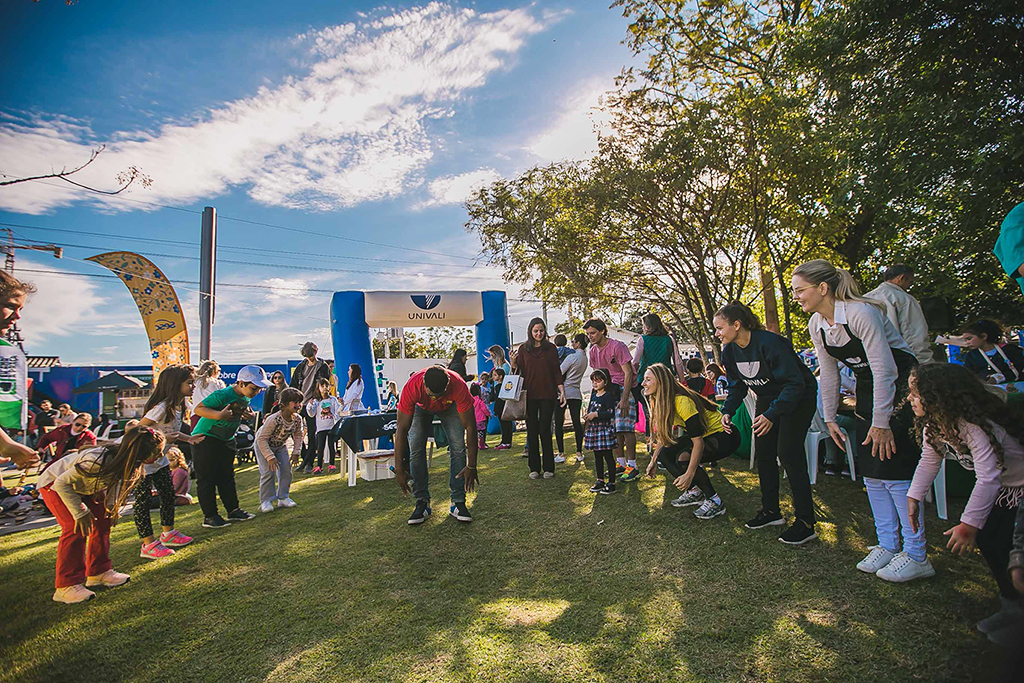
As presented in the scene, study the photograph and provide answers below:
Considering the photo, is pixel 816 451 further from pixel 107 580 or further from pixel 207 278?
pixel 207 278

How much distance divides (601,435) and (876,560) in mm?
2560

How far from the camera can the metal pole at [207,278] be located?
1488 cm

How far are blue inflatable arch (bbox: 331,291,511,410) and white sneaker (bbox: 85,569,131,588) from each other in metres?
7.29

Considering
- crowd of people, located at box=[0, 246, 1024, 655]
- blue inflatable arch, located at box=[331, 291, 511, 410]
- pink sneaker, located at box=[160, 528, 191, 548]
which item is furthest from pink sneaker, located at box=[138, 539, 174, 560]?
blue inflatable arch, located at box=[331, 291, 511, 410]

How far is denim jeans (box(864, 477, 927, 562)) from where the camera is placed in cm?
296

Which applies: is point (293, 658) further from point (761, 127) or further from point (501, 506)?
point (761, 127)

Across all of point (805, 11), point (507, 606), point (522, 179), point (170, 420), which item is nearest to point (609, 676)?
point (507, 606)

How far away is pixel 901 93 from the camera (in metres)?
7.72

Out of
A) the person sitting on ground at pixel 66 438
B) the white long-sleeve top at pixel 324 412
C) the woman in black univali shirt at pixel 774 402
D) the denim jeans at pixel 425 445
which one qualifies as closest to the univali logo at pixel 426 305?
the white long-sleeve top at pixel 324 412

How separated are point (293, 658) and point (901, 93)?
9783 millimetres

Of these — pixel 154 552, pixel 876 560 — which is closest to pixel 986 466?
pixel 876 560

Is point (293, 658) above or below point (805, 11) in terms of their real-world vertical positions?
below

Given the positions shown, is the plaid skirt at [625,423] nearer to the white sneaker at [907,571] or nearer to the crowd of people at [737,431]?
the crowd of people at [737,431]

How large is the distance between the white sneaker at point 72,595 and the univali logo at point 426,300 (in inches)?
356
